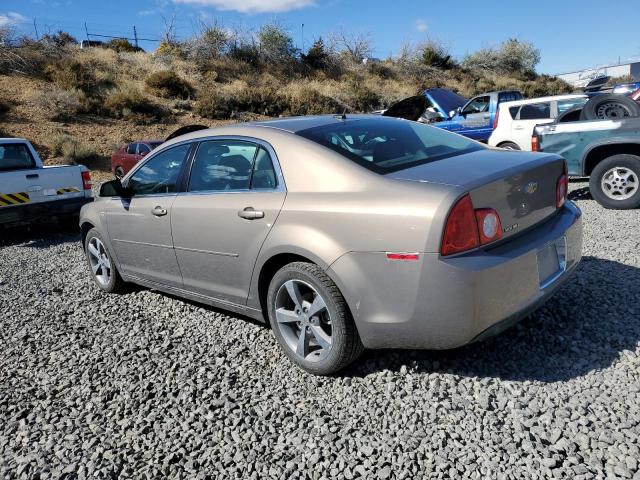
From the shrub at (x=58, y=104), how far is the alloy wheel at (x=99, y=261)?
20.9m

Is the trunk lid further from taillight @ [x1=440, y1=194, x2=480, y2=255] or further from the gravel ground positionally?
the gravel ground

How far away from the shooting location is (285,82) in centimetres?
3466

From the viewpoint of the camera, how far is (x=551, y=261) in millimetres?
2998

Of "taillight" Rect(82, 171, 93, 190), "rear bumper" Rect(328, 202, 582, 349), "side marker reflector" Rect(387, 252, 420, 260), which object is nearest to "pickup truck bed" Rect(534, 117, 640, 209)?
"rear bumper" Rect(328, 202, 582, 349)

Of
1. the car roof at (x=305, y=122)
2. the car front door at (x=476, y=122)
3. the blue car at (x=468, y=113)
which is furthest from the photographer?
the blue car at (x=468, y=113)

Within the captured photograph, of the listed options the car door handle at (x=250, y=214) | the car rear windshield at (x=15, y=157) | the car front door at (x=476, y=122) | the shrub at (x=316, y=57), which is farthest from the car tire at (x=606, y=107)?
the shrub at (x=316, y=57)

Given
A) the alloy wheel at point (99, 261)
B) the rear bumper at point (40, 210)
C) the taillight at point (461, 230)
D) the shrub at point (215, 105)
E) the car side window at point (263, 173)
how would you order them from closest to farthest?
the taillight at point (461, 230) < the car side window at point (263, 173) < the alloy wheel at point (99, 261) < the rear bumper at point (40, 210) < the shrub at point (215, 105)

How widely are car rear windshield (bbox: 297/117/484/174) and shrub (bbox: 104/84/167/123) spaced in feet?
76.1

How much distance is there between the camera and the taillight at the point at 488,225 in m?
2.62

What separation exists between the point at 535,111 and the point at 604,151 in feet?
10.9

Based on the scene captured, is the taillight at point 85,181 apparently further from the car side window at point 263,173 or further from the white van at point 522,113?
the white van at point 522,113

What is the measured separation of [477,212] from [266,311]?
1.59m

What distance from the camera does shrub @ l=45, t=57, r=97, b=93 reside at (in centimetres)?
2598

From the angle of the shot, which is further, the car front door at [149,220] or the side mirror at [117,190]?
the side mirror at [117,190]
